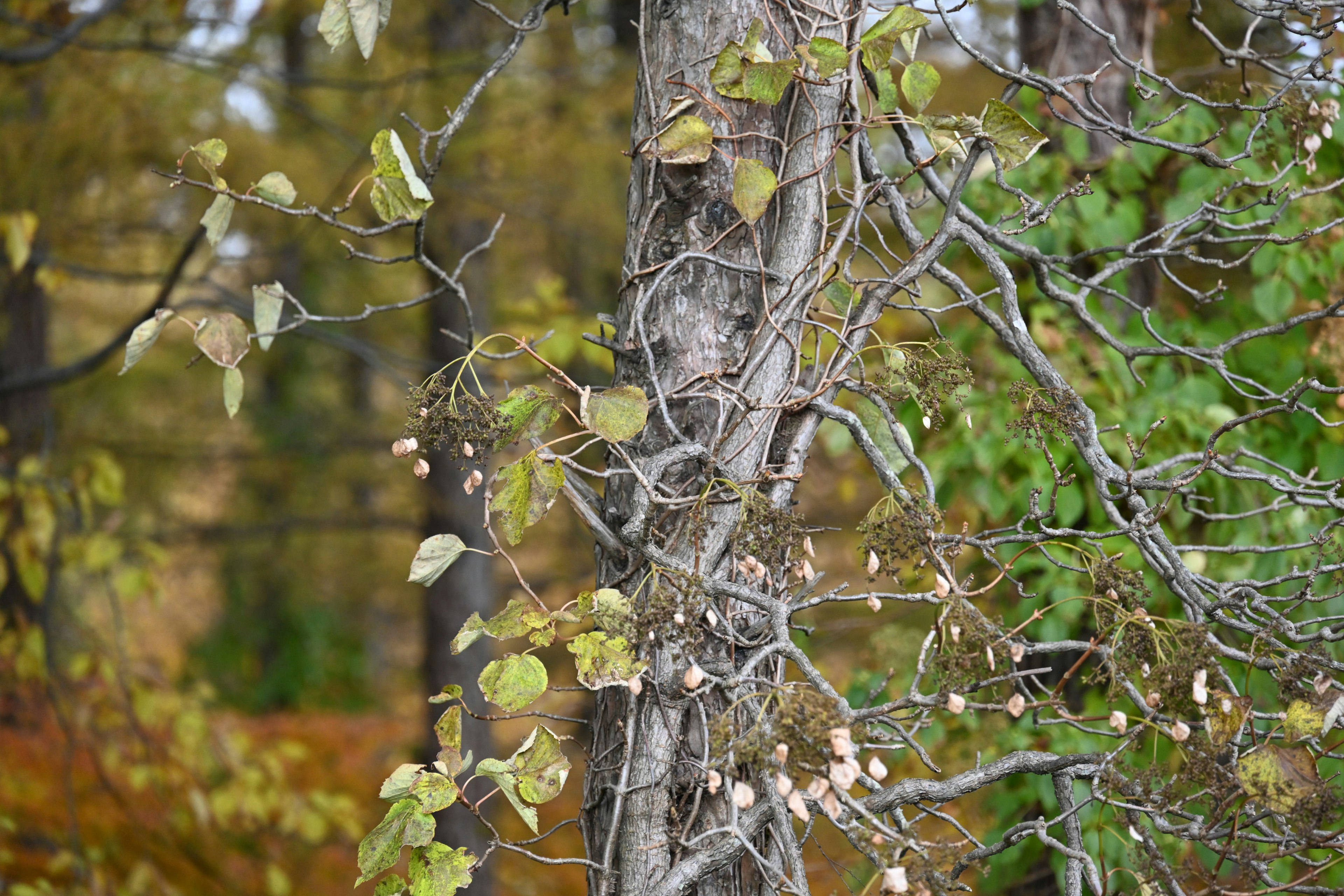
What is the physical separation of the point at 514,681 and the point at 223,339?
2.20ft

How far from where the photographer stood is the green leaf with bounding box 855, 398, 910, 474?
1275 millimetres

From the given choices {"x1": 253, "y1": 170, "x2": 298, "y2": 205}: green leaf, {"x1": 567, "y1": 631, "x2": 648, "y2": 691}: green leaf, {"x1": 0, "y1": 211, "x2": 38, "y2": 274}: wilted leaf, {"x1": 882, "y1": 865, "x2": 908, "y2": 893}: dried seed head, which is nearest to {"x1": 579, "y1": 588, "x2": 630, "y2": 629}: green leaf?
{"x1": 567, "y1": 631, "x2": 648, "y2": 691}: green leaf

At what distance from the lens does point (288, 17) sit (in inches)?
171

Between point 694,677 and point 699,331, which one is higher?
point 699,331

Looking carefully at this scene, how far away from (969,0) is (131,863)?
5613 millimetres

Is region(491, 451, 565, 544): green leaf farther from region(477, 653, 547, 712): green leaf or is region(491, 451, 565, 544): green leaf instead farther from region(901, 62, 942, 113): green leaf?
region(901, 62, 942, 113): green leaf

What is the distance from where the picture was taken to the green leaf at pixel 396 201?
3.83ft

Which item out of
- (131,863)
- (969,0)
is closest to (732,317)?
(969,0)

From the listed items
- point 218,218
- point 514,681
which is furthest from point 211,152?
point 514,681

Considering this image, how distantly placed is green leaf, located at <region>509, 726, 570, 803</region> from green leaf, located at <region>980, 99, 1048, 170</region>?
847 millimetres

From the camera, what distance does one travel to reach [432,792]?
1.01 meters

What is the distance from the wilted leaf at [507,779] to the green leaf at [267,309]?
69 cm

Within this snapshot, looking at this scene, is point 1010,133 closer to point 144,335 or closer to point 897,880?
point 897,880

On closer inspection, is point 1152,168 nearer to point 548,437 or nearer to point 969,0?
point 969,0
